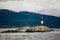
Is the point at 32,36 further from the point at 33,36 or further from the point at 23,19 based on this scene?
the point at 23,19

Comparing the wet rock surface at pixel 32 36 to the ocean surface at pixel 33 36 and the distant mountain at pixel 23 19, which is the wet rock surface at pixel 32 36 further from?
the distant mountain at pixel 23 19

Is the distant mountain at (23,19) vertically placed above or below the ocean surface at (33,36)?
above

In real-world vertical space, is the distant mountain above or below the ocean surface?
above

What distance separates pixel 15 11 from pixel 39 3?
16.9 inches

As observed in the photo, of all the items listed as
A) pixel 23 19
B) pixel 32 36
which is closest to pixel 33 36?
pixel 32 36

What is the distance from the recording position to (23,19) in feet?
9.55

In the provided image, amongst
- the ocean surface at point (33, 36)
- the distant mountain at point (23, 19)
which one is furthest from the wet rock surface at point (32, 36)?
the distant mountain at point (23, 19)

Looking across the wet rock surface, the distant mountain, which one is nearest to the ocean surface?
the wet rock surface

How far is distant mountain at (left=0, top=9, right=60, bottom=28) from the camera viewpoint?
2.88 metres

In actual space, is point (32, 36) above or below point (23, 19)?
below

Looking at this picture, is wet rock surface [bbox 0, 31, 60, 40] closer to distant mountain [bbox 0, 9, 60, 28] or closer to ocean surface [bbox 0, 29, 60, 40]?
ocean surface [bbox 0, 29, 60, 40]

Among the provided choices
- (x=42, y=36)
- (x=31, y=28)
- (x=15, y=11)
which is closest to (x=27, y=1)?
(x=15, y=11)

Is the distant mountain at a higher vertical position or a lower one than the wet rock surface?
higher

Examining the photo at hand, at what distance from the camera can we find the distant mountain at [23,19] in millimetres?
2881
